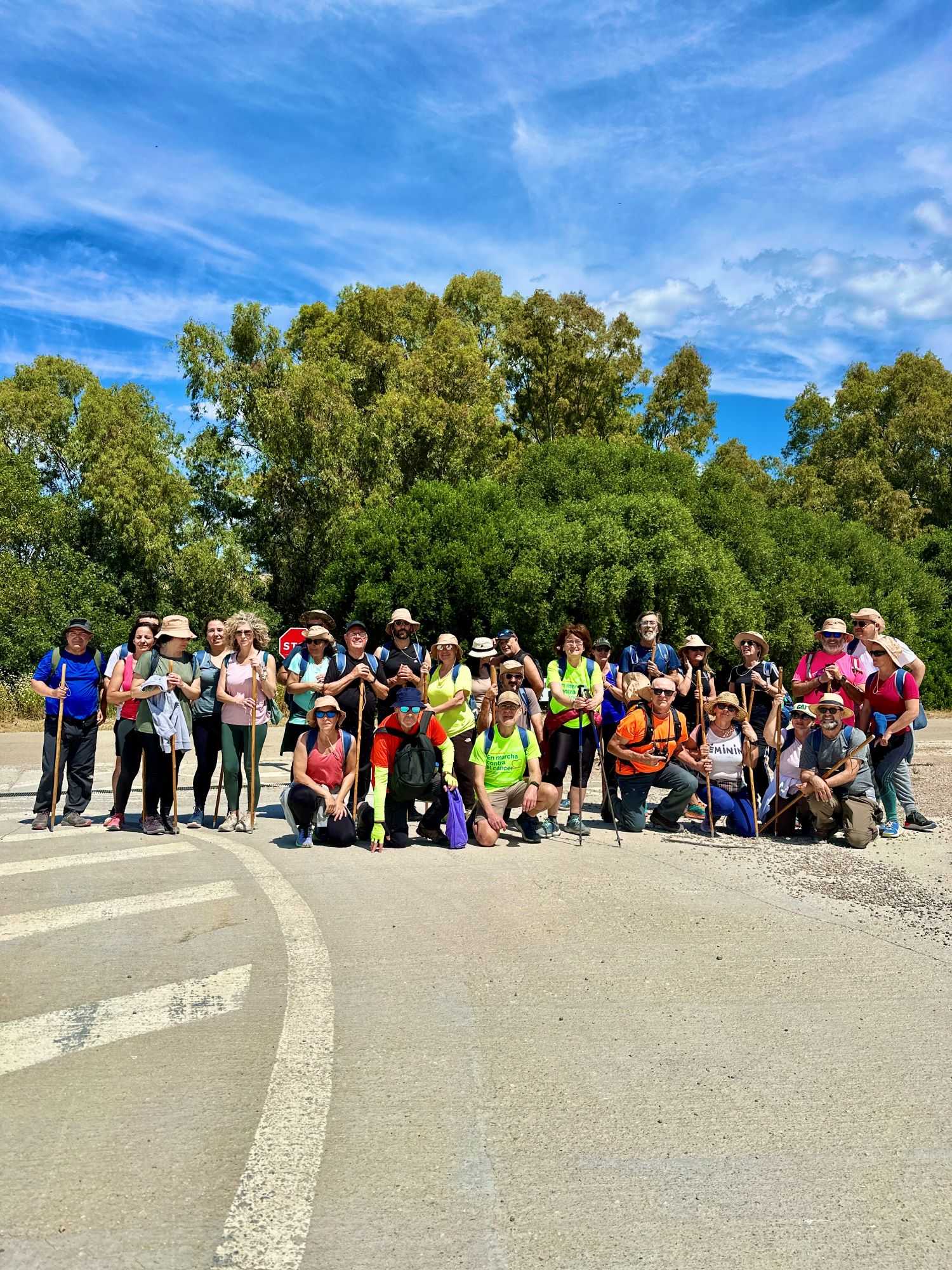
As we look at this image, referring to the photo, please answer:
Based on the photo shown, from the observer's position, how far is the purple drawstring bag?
29.0ft

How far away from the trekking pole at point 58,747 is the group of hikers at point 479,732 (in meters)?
0.01

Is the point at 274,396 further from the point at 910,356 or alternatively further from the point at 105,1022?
the point at 910,356

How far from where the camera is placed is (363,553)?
21844 millimetres

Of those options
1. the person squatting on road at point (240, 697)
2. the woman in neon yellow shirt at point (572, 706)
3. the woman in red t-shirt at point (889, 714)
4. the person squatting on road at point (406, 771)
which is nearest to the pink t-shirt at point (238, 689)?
the person squatting on road at point (240, 697)

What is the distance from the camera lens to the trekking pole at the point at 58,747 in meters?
9.19

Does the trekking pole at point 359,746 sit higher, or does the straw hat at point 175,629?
the straw hat at point 175,629

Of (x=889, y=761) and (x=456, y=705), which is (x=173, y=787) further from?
(x=889, y=761)

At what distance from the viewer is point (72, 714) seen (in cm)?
934

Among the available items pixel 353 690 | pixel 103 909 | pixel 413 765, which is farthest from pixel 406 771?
pixel 103 909

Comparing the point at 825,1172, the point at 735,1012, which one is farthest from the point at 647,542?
the point at 825,1172

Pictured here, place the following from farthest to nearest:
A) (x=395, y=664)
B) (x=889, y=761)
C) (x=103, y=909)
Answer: (x=889, y=761) → (x=395, y=664) → (x=103, y=909)

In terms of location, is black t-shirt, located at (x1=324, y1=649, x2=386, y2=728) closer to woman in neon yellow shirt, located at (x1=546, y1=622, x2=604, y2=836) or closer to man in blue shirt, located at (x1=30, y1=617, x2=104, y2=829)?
woman in neon yellow shirt, located at (x1=546, y1=622, x2=604, y2=836)

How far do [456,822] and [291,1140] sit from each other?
209 inches

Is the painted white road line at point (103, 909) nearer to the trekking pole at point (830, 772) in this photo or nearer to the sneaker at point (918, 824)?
the trekking pole at point (830, 772)
